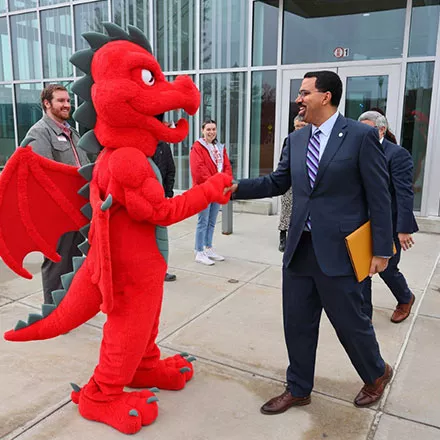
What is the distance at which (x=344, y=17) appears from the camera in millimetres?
7867

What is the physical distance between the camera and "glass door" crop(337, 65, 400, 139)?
7523 millimetres

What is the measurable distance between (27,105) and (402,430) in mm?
11490

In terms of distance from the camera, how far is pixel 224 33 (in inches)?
350

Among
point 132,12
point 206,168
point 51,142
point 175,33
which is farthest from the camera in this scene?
point 132,12

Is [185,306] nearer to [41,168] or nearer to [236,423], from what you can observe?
[236,423]

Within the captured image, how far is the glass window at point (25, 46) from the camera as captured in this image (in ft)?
36.3

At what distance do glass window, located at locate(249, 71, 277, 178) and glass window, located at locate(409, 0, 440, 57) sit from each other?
242cm

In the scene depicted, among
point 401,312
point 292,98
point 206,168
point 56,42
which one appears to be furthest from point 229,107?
point 401,312

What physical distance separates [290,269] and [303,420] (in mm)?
876

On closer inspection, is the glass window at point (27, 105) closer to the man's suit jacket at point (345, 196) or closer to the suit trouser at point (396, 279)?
the suit trouser at point (396, 279)

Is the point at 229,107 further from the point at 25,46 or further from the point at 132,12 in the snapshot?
the point at 25,46

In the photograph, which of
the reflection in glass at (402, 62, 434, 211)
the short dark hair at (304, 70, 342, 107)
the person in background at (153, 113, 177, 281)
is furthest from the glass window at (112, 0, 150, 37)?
the short dark hair at (304, 70, 342, 107)

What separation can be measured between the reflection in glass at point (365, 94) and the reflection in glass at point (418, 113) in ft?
1.21

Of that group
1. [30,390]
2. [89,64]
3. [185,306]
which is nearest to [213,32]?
[185,306]
